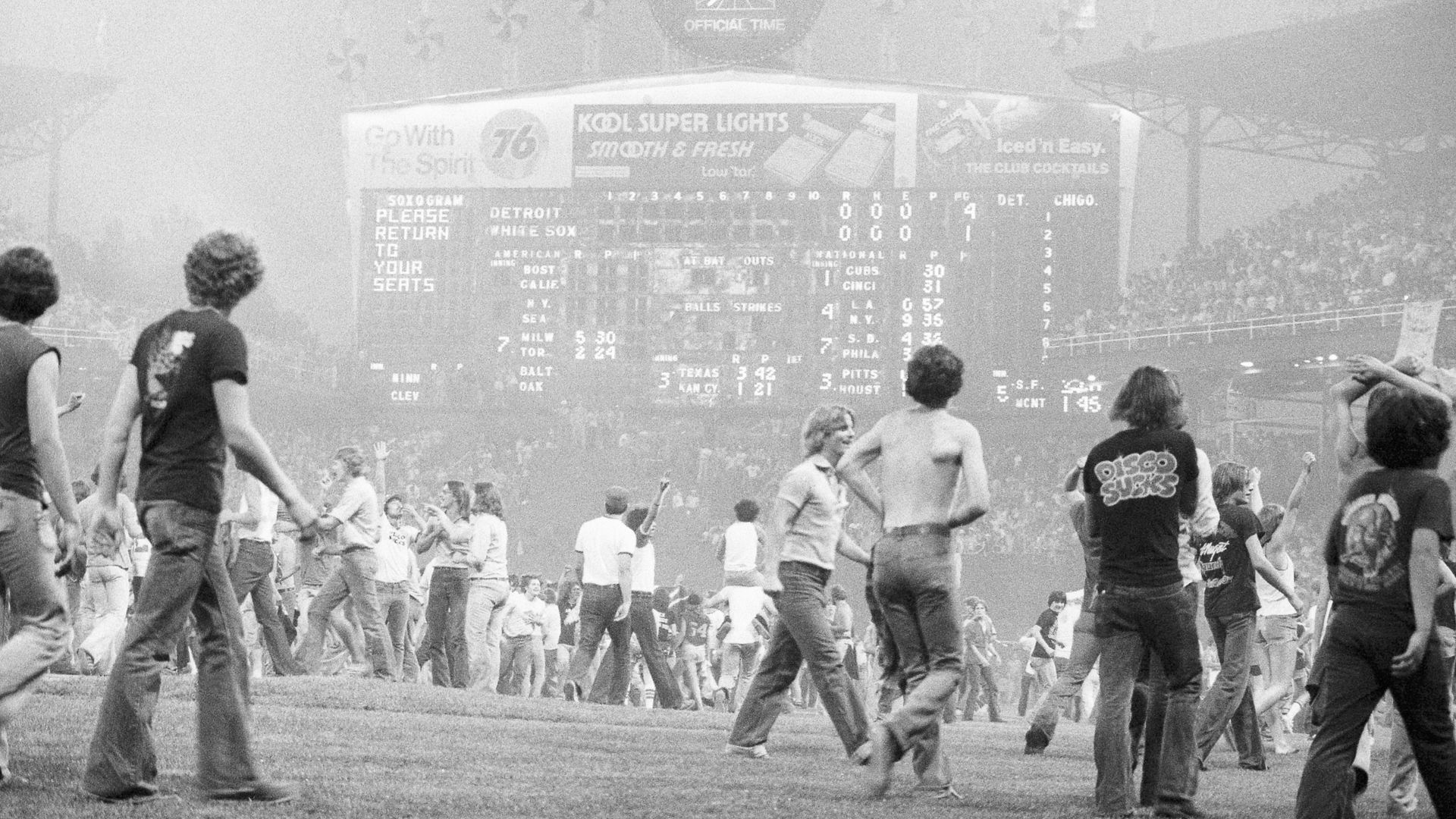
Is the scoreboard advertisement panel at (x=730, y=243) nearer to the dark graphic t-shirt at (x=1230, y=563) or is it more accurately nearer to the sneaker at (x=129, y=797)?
the dark graphic t-shirt at (x=1230, y=563)

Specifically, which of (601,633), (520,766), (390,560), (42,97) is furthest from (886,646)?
(42,97)

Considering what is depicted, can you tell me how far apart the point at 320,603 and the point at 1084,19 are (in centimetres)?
3493

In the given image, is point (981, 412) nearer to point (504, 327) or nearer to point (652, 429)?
point (652, 429)

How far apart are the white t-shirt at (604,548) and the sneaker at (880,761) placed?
751 cm

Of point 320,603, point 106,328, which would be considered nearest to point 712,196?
point 106,328

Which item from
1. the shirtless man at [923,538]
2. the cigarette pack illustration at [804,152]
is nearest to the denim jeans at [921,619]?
the shirtless man at [923,538]

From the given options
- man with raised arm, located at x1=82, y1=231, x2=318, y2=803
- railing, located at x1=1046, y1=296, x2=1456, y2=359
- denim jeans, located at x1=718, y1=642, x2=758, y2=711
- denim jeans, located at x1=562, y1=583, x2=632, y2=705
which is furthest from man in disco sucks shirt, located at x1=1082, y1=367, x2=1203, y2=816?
railing, located at x1=1046, y1=296, x2=1456, y2=359

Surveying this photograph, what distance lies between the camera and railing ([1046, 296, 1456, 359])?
3333 cm

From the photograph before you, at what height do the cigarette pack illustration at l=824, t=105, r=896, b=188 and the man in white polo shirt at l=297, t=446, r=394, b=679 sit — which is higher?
the cigarette pack illustration at l=824, t=105, r=896, b=188

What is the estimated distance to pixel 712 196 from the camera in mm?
38938

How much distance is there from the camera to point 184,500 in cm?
601

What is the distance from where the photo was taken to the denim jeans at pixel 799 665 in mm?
8820

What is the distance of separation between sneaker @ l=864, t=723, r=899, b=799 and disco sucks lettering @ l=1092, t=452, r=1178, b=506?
1398 mm

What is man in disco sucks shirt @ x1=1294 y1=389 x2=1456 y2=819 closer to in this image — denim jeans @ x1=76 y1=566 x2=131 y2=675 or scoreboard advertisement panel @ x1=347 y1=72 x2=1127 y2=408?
denim jeans @ x1=76 y1=566 x2=131 y2=675
